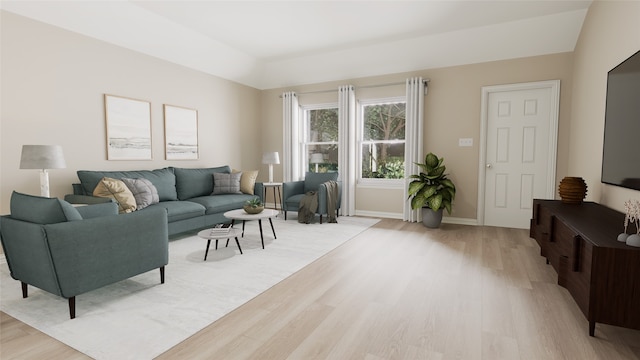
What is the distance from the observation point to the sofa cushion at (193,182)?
512 cm

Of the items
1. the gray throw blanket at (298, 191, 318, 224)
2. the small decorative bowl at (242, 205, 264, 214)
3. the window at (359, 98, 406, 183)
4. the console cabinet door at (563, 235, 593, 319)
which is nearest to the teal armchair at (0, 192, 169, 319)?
the small decorative bowl at (242, 205, 264, 214)

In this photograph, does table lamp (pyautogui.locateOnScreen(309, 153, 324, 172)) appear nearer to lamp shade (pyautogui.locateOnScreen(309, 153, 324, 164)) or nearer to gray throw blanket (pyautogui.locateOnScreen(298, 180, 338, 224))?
lamp shade (pyautogui.locateOnScreen(309, 153, 324, 164))

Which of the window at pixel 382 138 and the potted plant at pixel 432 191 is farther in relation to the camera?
the window at pixel 382 138

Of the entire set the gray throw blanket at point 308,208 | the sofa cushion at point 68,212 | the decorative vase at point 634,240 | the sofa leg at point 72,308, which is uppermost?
the sofa cushion at point 68,212

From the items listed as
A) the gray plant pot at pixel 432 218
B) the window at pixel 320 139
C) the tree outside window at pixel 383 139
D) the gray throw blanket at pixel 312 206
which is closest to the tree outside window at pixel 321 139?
the window at pixel 320 139

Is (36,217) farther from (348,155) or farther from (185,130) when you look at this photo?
(348,155)

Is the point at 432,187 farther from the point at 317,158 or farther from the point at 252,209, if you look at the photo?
the point at 252,209

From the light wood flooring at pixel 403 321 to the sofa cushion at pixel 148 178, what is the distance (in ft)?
6.67

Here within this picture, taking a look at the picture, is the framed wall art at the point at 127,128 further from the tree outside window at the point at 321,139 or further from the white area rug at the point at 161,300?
the tree outside window at the point at 321,139

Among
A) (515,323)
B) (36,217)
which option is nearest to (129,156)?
(36,217)

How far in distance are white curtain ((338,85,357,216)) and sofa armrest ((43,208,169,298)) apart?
4.00m

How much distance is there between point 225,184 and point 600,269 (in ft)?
16.0

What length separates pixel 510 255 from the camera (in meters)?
3.85

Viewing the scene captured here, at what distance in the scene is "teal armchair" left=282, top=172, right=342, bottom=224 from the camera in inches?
219
